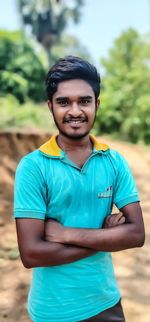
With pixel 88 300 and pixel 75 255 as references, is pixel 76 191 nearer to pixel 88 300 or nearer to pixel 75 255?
pixel 75 255

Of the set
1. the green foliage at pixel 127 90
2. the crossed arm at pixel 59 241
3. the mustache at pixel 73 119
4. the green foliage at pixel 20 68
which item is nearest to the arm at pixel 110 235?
the crossed arm at pixel 59 241

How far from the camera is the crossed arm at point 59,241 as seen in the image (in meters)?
1.57

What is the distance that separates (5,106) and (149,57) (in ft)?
16.2

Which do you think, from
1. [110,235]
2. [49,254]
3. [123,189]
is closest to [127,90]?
[123,189]

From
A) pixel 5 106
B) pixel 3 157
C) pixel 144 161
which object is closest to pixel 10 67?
pixel 5 106

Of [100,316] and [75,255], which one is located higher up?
[75,255]

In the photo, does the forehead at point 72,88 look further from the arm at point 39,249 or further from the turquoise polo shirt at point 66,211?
the arm at point 39,249

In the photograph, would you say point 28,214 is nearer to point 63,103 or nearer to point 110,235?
point 110,235

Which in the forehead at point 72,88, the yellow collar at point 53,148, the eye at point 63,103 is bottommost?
the yellow collar at point 53,148

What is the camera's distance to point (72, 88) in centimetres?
165

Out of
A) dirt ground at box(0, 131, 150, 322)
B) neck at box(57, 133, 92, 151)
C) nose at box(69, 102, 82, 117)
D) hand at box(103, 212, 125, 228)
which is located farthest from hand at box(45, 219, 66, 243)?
dirt ground at box(0, 131, 150, 322)

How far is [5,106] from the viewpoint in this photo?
47.0ft

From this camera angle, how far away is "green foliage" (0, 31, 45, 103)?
1736 centimetres

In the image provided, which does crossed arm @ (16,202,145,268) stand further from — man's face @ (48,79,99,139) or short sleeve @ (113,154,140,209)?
man's face @ (48,79,99,139)
